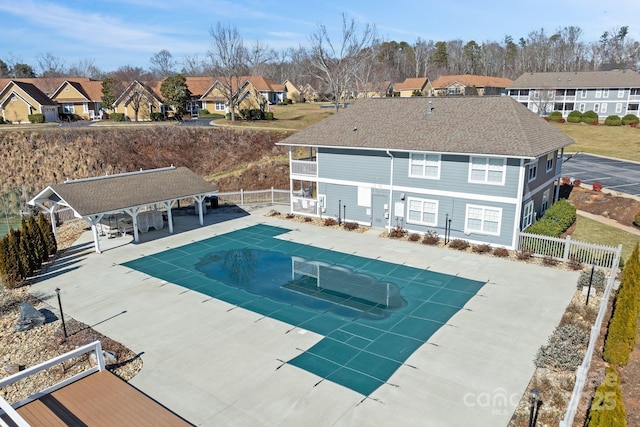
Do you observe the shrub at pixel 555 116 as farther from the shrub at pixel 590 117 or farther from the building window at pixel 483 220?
the building window at pixel 483 220

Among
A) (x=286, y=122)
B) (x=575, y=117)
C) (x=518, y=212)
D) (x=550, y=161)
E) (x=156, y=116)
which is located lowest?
(x=518, y=212)

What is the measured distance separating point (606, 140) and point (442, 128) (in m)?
40.8

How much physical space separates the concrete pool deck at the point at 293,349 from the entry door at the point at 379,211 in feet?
15.3

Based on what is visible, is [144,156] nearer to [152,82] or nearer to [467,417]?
[152,82]

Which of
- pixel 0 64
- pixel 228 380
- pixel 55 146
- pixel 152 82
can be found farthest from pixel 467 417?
pixel 0 64

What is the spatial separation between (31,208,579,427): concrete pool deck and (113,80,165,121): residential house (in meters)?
42.9

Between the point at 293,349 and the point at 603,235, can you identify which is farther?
the point at 603,235

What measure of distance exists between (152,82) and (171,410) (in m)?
66.1

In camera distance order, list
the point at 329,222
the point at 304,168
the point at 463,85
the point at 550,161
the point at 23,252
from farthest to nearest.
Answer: the point at 463,85 < the point at 304,168 < the point at 329,222 < the point at 550,161 < the point at 23,252

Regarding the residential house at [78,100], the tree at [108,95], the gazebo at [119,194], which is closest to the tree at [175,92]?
the tree at [108,95]

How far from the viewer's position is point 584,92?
68375mm

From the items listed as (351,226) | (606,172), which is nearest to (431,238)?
(351,226)

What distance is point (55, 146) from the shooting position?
150 feet

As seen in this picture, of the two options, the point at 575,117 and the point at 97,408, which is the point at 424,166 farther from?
the point at 575,117
